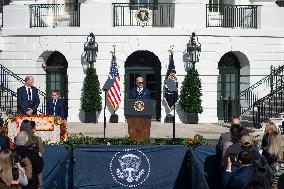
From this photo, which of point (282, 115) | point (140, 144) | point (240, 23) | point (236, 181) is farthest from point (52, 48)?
point (236, 181)

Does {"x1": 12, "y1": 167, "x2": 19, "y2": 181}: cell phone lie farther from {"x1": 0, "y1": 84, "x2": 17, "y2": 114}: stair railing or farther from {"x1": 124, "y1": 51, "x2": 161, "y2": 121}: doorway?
{"x1": 124, "y1": 51, "x2": 161, "y2": 121}: doorway

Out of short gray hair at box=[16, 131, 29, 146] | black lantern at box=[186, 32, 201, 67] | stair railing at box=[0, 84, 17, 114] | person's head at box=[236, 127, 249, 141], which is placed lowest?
short gray hair at box=[16, 131, 29, 146]

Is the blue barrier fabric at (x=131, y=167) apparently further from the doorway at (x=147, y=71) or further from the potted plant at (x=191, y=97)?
the doorway at (x=147, y=71)

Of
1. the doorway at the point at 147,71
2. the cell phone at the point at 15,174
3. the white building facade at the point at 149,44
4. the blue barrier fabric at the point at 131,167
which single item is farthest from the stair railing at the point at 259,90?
the cell phone at the point at 15,174

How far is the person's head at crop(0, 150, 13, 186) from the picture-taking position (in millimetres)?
10023

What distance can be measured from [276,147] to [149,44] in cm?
1855

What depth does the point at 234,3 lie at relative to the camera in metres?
33.0

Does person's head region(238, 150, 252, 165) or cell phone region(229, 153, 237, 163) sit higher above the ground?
person's head region(238, 150, 252, 165)

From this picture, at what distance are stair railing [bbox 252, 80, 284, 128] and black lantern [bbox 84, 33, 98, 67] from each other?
7.49 m

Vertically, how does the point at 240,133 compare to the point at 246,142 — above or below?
above

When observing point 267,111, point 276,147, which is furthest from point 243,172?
point 267,111

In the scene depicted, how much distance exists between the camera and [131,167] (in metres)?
15.8

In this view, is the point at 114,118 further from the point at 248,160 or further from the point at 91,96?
the point at 248,160

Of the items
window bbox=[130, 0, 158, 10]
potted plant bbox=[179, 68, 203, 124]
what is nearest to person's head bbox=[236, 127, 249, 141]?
potted plant bbox=[179, 68, 203, 124]
